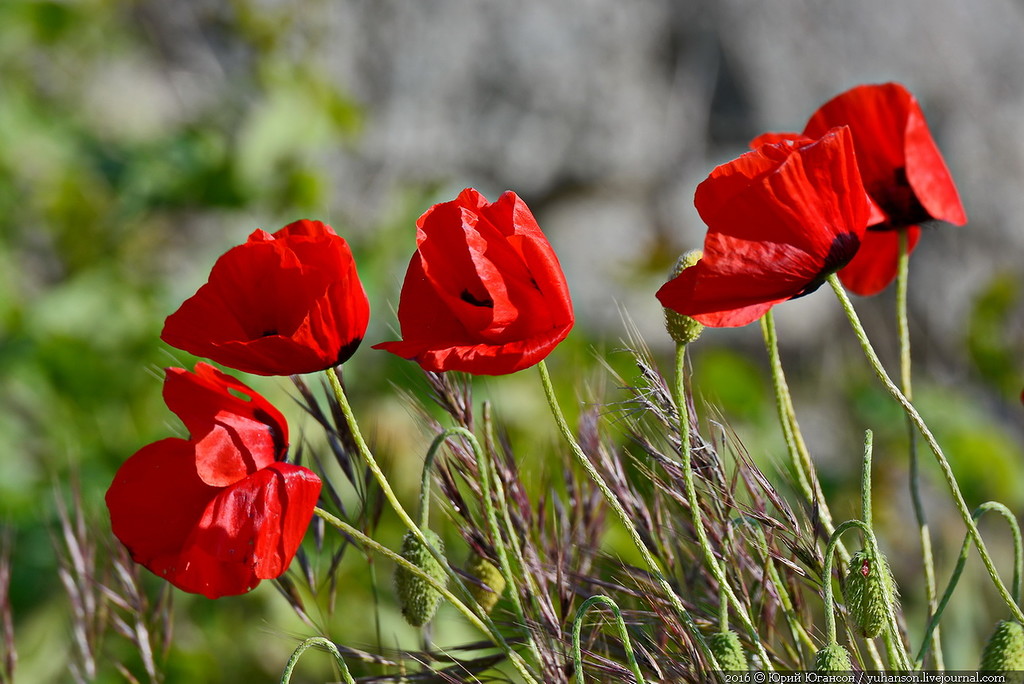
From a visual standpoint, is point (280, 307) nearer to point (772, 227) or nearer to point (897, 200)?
point (772, 227)

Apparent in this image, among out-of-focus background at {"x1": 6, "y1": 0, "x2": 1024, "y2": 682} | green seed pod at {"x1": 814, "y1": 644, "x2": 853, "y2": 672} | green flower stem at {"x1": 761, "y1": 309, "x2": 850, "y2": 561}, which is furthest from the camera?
out-of-focus background at {"x1": 6, "y1": 0, "x2": 1024, "y2": 682}

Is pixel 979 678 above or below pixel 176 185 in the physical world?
below

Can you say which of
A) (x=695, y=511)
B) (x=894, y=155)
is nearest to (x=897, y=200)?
(x=894, y=155)


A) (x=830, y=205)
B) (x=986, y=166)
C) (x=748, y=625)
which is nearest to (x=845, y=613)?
(x=748, y=625)

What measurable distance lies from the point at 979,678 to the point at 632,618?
0.55 feet

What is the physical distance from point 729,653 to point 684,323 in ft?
0.47

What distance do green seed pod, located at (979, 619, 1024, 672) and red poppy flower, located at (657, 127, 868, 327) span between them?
17 centimetres

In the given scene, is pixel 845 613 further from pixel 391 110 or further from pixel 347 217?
pixel 391 110

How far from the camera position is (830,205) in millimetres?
441

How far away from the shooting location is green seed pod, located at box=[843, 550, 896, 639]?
0.41 meters

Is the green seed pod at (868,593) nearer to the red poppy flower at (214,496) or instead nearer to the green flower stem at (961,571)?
the green flower stem at (961,571)

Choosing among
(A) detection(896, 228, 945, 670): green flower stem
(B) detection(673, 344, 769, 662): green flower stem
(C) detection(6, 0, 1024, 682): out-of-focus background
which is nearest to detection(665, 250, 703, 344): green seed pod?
(B) detection(673, 344, 769, 662): green flower stem

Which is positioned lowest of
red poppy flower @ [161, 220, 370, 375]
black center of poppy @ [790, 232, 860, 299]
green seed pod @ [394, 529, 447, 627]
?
green seed pod @ [394, 529, 447, 627]

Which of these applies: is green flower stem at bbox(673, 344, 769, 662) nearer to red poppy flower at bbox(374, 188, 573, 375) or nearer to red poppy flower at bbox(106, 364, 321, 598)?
red poppy flower at bbox(374, 188, 573, 375)
